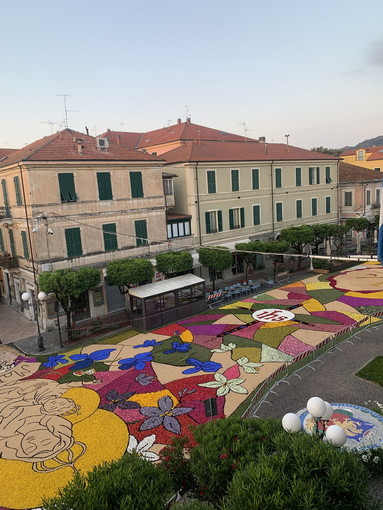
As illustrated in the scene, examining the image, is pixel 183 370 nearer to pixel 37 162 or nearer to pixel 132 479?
pixel 132 479

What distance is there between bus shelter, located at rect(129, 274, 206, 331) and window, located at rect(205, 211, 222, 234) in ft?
28.4

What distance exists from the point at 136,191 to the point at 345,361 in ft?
68.0

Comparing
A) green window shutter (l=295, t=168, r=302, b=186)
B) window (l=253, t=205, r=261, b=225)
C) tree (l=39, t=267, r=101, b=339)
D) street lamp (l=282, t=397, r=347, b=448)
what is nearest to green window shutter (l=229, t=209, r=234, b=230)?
window (l=253, t=205, r=261, b=225)

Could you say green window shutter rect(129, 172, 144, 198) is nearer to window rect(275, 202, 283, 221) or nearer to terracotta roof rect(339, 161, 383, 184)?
window rect(275, 202, 283, 221)

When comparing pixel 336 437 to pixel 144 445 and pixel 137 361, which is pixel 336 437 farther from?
pixel 137 361

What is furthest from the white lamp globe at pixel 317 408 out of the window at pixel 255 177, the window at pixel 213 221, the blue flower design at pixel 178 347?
the window at pixel 255 177

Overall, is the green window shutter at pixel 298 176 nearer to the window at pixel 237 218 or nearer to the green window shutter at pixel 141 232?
the window at pixel 237 218

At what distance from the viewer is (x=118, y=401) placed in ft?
61.3

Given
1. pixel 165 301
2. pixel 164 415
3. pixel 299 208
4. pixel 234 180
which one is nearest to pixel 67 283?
pixel 165 301

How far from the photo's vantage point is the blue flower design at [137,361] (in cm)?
2222

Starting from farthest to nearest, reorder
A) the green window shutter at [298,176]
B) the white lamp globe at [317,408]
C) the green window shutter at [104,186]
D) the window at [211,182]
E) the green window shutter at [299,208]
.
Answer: the green window shutter at [299,208], the green window shutter at [298,176], the window at [211,182], the green window shutter at [104,186], the white lamp globe at [317,408]

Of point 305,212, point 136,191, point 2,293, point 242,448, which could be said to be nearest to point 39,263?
point 136,191

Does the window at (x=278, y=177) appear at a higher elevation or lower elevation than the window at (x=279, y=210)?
higher

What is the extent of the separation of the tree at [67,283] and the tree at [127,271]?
5.20 feet
